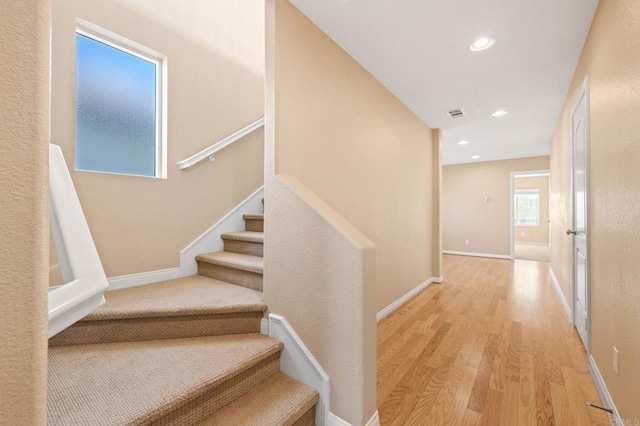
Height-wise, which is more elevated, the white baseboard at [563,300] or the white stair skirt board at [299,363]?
the white stair skirt board at [299,363]

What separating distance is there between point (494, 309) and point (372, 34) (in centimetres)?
322

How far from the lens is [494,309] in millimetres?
3113

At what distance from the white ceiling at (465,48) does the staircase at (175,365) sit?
1999mm

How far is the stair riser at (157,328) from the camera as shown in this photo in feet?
4.83

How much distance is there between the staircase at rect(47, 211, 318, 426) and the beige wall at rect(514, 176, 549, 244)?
11.3 meters

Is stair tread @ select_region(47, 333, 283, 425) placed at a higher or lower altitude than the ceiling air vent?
lower

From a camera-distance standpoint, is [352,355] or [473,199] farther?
[473,199]

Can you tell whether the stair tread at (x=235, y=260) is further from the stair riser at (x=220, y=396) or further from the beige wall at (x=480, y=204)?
the beige wall at (x=480, y=204)

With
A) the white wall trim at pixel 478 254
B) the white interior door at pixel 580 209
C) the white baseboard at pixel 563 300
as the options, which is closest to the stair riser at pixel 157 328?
the white interior door at pixel 580 209

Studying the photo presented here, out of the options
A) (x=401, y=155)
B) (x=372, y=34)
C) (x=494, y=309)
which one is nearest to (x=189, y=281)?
(x=372, y=34)

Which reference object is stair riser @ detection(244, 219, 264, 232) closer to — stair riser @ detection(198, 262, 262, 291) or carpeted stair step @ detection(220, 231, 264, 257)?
carpeted stair step @ detection(220, 231, 264, 257)

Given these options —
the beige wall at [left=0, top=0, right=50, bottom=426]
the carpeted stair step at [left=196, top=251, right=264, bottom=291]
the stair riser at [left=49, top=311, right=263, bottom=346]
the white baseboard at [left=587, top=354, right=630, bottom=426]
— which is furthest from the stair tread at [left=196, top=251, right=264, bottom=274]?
the white baseboard at [left=587, top=354, right=630, bottom=426]

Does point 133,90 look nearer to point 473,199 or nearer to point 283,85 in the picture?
point 283,85

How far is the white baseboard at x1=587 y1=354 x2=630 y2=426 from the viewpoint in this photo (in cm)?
139
